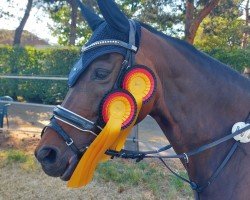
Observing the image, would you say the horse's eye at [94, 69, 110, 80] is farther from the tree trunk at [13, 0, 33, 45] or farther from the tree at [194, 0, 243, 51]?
the tree trunk at [13, 0, 33, 45]

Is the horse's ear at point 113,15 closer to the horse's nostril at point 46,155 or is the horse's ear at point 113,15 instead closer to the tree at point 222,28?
the horse's nostril at point 46,155

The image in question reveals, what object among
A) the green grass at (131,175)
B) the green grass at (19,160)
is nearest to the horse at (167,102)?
the green grass at (131,175)

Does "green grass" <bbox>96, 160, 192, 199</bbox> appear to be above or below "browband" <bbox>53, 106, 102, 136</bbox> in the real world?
below

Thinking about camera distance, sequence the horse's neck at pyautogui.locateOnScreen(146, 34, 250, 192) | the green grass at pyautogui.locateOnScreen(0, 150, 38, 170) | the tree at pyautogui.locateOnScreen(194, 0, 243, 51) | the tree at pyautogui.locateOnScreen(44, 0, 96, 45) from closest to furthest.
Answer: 1. the horse's neck at pyautogui.locateOnScreen(146, 34, 250, 192)
2. the green grass at pyautogui.locateOnScreen(0, 150, 38, 170)
3. the tree at pyautogui.locateOnScreen(194, 0, 243, 51)
4. the tree at pyautogui.locateOnScreen(44, 0, 96, 45)

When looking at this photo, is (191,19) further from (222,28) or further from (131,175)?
(131,175)

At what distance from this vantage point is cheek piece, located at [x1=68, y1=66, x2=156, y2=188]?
191cm

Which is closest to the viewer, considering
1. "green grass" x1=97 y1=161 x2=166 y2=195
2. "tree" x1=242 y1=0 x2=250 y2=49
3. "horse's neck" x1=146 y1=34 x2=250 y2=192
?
"horse's neck" x1=146 y1=34 x2=250 y2=192

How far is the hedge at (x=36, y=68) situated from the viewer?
39.0ft

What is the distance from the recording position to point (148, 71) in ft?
6.36

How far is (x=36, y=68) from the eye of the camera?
12961mm

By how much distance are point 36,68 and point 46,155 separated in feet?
37.8

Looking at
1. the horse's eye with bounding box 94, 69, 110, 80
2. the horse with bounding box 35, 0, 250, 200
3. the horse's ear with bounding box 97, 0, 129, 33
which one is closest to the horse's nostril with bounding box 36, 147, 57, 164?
the horse with bounding box 35, 0, 250, 200

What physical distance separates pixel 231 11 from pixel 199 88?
566 inches

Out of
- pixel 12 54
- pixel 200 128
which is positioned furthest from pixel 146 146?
pixel 12 54
